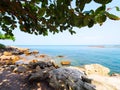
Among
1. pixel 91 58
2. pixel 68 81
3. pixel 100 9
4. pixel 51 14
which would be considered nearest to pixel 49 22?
pixel 51 14

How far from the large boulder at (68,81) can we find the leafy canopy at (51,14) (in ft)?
14.7

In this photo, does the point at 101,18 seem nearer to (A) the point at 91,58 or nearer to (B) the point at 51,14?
(B) the point at 51,14

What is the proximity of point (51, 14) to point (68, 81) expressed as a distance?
6.60 metres

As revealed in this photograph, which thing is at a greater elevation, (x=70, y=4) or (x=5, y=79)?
(x=70, y=4)

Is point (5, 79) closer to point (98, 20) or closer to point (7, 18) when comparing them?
point (7, 18)

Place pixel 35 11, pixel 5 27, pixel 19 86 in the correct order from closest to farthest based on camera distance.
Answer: pixel 35 11 < pixel 5 27 < pixel 19 86

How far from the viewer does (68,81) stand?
1018 cm

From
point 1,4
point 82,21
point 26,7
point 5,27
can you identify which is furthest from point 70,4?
point 5,27

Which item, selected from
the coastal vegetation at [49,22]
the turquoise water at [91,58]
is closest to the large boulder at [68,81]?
the coastal vegetation at [49,22]

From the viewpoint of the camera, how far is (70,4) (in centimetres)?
358

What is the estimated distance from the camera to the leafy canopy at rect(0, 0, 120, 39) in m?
3.09

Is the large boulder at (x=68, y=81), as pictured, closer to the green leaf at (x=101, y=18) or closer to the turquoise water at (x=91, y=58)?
the green leaf at (x=101, y=18)

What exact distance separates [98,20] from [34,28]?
3.13 meters

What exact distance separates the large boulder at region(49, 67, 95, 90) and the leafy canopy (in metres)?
4.48
